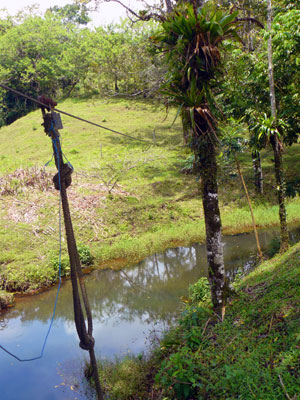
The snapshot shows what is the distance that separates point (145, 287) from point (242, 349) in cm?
627

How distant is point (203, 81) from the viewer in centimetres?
717

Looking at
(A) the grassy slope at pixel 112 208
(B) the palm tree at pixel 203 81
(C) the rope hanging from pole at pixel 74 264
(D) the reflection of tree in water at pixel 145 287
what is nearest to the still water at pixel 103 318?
(D) the reflection of tree in water at pixel 145 287

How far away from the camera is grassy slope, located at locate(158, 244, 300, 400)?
5242mm

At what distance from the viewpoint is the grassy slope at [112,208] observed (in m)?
14.2

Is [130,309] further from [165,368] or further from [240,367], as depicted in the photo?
[240,367]

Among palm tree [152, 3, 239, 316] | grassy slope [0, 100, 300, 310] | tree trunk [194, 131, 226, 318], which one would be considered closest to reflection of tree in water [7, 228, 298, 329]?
grassy slope [0, 100, 300, 310]

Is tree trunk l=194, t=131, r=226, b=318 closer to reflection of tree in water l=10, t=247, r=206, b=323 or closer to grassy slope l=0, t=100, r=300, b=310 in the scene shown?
reflection of tree in water l=10, t=247, r=206, b=323

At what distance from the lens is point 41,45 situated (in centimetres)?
4059

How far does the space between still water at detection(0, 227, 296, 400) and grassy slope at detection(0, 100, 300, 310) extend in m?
0.99

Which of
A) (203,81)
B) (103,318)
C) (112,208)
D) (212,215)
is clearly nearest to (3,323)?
(103,318)

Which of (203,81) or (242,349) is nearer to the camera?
(242,349)

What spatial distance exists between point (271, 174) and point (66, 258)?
12.8m

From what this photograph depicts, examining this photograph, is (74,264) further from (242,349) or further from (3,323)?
(3,323)

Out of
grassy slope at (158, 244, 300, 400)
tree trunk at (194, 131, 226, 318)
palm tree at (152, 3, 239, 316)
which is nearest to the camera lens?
grassy slope at (158, 244, 300, 400)
